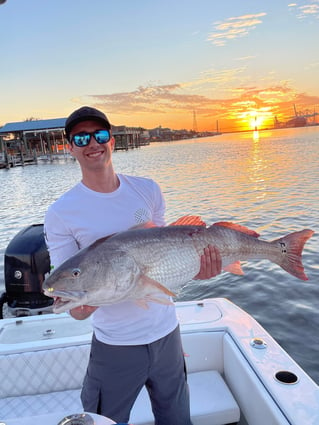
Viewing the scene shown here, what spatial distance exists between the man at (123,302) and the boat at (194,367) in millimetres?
901

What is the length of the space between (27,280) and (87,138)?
3602 millimetres

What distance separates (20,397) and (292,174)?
24.5 m

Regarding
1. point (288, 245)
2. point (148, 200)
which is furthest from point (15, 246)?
point (288, 245)

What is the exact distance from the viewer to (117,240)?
2.31m

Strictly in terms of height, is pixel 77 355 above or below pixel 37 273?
below

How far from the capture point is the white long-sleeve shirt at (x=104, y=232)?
7.91 feet

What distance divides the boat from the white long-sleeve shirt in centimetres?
107

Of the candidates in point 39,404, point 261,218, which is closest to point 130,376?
point 39,404

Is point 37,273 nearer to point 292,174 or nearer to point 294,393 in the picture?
point 294,393

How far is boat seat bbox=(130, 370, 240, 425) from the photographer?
3.51 meters

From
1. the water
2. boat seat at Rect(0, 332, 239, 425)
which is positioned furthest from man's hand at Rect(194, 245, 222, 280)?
the water

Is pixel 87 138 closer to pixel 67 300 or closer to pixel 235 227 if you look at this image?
pixel 67 300

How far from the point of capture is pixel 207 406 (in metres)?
3.60

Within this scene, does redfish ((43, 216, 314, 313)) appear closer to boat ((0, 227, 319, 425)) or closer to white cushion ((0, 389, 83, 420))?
boat ((0, 227, 319, 425))
